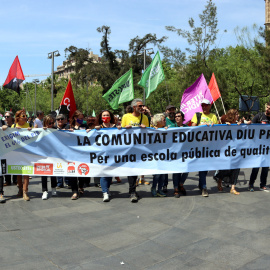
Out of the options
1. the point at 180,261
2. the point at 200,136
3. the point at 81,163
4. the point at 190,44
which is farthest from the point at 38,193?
the point at 190,44

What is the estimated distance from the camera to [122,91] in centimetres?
1038

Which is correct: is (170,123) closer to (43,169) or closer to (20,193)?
(43,169)

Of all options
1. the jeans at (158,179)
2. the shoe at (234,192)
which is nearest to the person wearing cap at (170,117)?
the jeans at (158,179)

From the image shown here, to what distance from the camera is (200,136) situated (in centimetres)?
727

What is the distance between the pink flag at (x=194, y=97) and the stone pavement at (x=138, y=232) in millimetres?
2724

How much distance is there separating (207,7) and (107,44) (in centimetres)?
1808

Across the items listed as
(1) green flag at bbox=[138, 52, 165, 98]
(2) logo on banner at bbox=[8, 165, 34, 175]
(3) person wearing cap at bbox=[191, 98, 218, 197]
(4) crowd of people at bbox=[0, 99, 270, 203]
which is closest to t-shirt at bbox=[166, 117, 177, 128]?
(4) crowd of people at bbox=[0, 99, 270, 203]

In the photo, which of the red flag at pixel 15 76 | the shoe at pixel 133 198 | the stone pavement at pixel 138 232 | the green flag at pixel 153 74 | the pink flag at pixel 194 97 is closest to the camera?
the stone pavement at pixel 138 232

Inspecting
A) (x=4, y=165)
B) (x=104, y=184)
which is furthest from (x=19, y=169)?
(x=104, y=184)

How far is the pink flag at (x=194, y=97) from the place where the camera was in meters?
9.39

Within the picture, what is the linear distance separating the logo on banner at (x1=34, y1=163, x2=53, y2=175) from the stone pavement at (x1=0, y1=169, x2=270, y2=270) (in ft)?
1.79

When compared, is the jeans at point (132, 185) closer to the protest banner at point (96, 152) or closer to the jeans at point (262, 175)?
the protest banner at point (96, 152)

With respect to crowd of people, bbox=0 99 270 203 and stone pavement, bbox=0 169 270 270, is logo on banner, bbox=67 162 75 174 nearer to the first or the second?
crowd of people, bbox=0 99 270 203

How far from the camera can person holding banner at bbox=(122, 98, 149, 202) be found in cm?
688
